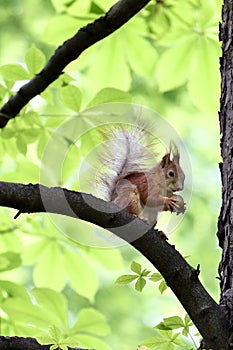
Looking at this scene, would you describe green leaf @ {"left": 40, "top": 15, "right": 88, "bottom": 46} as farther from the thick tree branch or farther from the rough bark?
the rough bark

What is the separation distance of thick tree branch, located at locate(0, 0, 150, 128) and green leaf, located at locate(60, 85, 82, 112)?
0.10 metres

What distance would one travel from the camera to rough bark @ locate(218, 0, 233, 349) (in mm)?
961

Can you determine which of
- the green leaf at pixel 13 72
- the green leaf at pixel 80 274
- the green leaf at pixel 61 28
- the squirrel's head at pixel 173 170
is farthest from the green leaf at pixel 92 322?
the green leaf at pixel 61 28

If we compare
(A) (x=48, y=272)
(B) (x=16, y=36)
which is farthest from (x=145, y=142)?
(B) (x=16, y=36)

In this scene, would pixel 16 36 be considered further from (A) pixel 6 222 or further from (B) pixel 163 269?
(B) pixel 163 269

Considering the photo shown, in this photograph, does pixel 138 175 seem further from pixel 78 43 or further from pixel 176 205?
pixel 78 43

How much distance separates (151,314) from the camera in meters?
3.44

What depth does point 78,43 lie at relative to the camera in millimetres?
1250

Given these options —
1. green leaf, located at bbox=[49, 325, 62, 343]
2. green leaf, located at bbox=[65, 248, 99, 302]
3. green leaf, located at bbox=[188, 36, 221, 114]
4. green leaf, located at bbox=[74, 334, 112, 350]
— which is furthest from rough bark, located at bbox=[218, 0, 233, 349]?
green leaf, located at bbox=[65, 248, 99, 302]

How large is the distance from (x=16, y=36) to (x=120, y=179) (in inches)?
107

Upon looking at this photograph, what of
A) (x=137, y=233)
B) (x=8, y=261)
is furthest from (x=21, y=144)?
(x=137, y=233)

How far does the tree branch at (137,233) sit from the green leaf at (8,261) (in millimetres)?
714

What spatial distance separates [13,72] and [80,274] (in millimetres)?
566

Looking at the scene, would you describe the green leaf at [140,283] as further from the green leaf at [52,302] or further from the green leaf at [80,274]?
the green leaf at [80,274]
